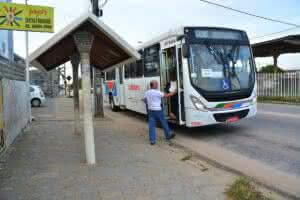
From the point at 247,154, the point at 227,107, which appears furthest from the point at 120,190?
the point at 227,107

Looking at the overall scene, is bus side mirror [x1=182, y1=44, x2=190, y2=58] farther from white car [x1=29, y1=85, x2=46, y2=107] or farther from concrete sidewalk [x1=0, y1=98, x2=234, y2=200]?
white car [x1=29, y1=85, x2=46, y2=107]

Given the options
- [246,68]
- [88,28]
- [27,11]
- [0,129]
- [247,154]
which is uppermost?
[27,11]

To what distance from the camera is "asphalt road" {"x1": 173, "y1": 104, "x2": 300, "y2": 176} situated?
6.80 meters

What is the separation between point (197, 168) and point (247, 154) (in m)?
1.84

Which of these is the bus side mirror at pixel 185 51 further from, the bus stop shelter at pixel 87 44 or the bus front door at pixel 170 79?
the bus stop shelter at pixel 87 44

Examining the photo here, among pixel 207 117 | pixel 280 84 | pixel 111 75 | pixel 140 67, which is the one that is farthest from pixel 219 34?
pixel 280 84

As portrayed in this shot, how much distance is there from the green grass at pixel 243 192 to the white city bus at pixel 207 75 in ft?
14.0

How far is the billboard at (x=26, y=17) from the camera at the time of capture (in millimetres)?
8086

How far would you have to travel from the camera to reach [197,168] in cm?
607

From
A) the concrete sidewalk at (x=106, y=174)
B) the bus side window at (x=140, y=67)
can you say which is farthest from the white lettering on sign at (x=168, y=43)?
the concrete sidewalk at (x=106, y=174)

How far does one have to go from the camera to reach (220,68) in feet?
30.2

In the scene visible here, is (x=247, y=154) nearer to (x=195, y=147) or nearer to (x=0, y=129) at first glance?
(x=195, y=147)

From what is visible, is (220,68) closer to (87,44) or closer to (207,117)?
(207,117)

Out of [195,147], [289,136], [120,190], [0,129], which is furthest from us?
[289,136]
